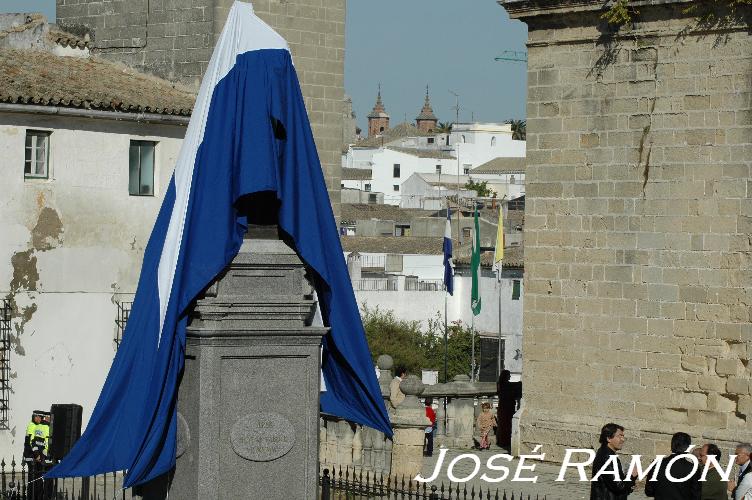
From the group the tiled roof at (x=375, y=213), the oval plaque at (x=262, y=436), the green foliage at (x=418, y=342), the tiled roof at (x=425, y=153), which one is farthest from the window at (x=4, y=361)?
the tiled roof at (x=425, y=153)

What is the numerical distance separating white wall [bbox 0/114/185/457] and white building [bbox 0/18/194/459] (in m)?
0.01

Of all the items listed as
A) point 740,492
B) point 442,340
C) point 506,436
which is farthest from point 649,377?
point 442,340

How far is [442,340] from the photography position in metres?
56.5

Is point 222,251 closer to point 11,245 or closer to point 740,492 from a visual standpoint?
point 740,492

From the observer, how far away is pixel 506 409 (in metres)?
20.4

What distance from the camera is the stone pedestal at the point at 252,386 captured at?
1104cm

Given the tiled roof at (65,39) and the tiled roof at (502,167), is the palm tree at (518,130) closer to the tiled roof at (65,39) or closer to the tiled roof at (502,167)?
the tiled roof at (502,167)

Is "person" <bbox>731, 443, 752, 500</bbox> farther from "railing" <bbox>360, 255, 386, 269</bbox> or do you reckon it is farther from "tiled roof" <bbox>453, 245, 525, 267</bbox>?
"railing" <bbox>360, 255, 386, 269</bbox>

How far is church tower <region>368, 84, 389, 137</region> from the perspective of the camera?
497ft

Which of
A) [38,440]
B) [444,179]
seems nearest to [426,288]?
[444,179]

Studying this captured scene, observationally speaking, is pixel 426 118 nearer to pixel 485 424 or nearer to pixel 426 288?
pixel 426 288

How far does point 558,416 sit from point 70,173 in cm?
764

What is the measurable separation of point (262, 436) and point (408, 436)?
6.11 meters

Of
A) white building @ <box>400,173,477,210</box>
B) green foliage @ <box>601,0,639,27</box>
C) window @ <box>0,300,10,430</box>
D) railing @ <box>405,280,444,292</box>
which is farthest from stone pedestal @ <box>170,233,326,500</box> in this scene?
white building @ <box>400,173,477,210</box>
